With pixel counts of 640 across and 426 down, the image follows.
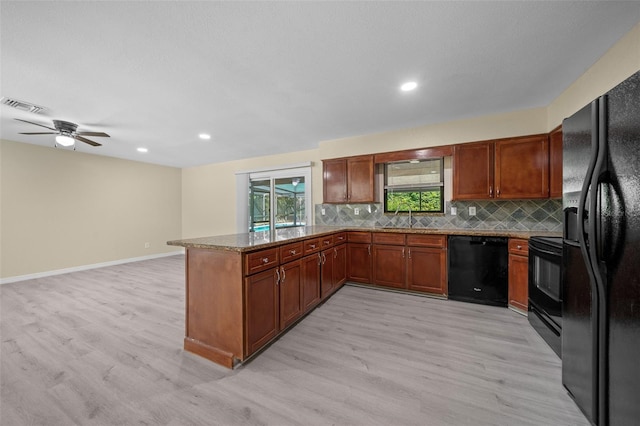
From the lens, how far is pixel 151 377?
177cm

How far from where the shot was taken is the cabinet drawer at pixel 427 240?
10.5 feet

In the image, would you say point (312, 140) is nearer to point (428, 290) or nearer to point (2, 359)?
point (428, 290)

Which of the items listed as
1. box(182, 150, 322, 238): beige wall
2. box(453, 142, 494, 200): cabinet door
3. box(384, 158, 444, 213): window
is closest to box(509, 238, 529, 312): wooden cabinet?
box(453, 142, 494, 200): cabinet door

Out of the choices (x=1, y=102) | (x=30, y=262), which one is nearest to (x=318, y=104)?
(x=1, y=102)

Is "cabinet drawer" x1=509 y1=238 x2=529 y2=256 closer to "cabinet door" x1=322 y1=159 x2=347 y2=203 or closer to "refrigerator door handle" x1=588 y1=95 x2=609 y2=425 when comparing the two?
"refrigerator door handle" x1=588 y1=95 x2=609 y2=425

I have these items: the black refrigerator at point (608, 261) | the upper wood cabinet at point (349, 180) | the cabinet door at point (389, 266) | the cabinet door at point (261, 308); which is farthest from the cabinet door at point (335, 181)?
the black refrigerator at point (608, 261)

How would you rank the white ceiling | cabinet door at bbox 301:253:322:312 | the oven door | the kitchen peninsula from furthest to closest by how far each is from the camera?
cabinet door at bbox 301:253:322:312
the oven door
the kitchen peninsula
the white ceiling

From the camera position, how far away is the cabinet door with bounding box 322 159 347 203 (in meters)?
4.24

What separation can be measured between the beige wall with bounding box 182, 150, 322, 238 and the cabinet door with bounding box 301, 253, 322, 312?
307cm

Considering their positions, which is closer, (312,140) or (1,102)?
(1,102)

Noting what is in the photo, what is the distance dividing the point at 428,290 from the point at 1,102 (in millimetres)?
5671

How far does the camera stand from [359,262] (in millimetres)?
3750

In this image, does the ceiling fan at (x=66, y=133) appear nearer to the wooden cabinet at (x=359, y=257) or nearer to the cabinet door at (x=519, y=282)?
the wooden cabinet at (x=359, y=257)

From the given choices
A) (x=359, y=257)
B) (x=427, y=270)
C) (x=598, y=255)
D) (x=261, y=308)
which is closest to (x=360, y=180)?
(x=359, y=257)
